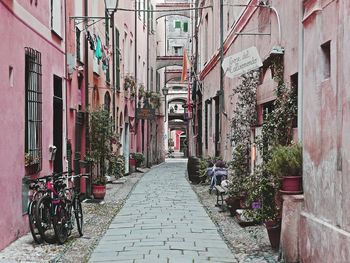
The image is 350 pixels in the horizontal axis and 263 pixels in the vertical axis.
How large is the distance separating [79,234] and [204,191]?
806cm

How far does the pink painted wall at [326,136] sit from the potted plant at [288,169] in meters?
0.31

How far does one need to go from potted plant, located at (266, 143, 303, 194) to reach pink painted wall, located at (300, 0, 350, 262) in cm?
31

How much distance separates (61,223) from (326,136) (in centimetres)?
425

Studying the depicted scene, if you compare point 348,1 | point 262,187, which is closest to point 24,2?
point 262,187

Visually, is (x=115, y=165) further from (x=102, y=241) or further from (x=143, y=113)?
(x=143, y=113)

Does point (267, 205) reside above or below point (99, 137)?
below

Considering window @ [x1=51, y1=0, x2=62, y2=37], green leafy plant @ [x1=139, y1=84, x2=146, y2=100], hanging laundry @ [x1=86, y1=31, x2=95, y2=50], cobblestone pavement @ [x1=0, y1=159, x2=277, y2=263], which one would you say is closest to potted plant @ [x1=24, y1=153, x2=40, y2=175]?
cobblestone pavement @ [x1=0, y1=159, x2=277, y2=263]

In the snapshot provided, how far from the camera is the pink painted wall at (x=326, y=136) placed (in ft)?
18.1

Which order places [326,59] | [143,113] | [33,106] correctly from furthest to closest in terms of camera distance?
1. [143,113]
2. [33,106]
3. [326,59]

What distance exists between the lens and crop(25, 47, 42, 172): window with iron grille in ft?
30.8

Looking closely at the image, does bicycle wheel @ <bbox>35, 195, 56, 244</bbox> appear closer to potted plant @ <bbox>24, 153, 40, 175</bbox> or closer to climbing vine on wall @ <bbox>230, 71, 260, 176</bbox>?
potted plant @ <bbox>24, 153, 40, 175</bbox>

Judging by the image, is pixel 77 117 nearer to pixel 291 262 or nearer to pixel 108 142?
pixel 108 142

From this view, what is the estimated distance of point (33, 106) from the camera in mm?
9711

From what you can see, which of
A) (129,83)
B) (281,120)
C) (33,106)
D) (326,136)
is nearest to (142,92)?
(129,83)
